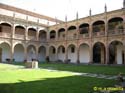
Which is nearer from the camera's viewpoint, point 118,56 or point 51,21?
point 118,56

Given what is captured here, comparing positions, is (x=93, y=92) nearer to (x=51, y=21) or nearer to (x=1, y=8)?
(x=1, y=8)

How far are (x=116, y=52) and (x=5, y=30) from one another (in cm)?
2044

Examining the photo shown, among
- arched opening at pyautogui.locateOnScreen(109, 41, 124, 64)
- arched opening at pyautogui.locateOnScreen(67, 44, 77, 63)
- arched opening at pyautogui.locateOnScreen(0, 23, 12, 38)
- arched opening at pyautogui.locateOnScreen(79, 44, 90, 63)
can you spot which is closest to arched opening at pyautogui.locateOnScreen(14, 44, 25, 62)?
arched opening at pyautogui.locateOnScreen(0, 23, 12, 38)

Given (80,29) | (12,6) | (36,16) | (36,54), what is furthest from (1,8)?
(80,29)

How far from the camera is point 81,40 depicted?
1246 inches

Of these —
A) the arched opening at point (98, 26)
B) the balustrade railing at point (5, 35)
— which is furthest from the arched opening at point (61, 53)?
the balustrade railing at point (5, 35)

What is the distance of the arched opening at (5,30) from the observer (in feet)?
105

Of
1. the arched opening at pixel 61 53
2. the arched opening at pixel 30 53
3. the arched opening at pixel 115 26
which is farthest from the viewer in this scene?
the arched opening at pixel 61 53

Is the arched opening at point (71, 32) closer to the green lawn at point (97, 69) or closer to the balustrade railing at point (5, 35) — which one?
the balustrade railing at point (5, 35)

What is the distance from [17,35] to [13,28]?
5.35 ft

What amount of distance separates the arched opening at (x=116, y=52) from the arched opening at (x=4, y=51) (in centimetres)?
1845

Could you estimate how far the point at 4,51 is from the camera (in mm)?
33750

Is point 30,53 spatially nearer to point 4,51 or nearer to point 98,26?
point 4,51

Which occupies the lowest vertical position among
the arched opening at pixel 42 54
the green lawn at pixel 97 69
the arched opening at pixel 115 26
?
the green lawn at pixel 97 69
